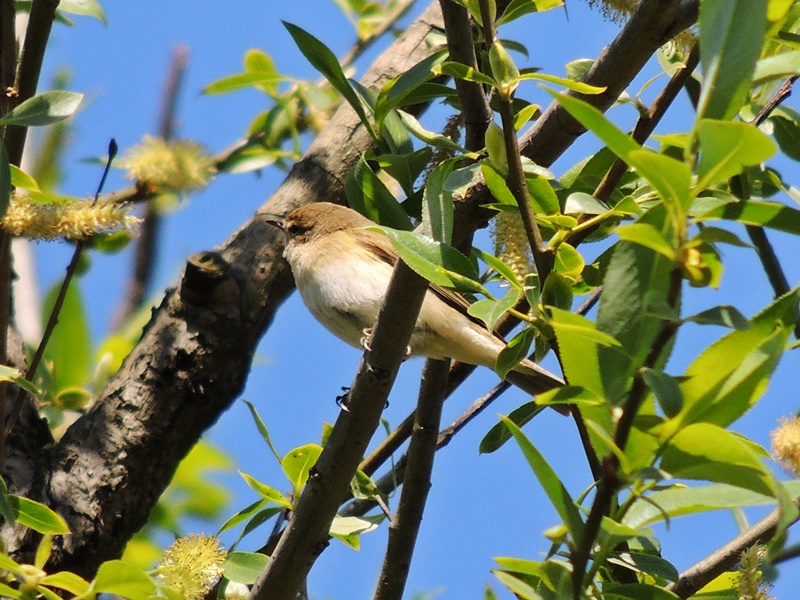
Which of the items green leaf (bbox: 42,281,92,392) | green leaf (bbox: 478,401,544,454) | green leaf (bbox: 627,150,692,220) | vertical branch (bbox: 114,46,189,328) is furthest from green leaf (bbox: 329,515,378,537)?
vertical branch (bbox: 114,46,189,328)

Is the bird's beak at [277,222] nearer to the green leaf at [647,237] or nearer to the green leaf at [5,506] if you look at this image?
the green leaf at [5,506]

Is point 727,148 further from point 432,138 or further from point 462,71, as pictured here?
point 432,138

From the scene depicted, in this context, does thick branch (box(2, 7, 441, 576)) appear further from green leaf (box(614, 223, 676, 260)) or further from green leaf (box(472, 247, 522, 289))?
green leaf (box(614, 223, 676, 260))

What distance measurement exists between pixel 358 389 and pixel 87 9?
1.83 m

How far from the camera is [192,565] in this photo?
2.20 meters

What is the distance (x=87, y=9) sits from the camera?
321cm

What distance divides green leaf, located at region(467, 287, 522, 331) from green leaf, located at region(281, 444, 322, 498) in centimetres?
98

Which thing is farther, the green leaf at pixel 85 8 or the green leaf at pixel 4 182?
the green leaf at pixel 85 8

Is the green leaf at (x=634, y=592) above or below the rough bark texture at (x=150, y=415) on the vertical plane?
below

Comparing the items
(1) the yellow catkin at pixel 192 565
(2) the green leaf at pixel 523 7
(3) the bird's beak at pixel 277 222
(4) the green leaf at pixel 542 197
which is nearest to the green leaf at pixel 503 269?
(4) the green leaf at pixel 542 197

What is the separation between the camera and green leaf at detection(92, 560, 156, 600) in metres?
1.70

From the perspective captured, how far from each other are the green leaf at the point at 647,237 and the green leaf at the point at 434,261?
481 mm

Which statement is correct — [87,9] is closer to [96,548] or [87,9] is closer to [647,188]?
[96,548]

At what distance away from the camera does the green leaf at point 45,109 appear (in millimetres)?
2271
